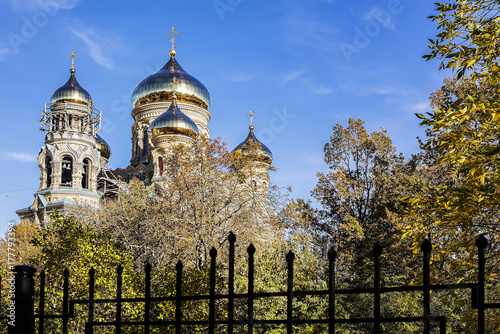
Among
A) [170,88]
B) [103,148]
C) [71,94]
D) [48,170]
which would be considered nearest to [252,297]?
[48,170]

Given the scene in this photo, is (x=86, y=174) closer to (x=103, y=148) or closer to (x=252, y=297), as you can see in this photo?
(x=103, y=148)

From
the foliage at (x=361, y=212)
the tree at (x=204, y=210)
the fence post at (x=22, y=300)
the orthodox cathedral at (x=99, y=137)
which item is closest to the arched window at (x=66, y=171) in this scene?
the orthodox cathedral at (x=99, y=137)

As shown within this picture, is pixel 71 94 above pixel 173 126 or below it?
above

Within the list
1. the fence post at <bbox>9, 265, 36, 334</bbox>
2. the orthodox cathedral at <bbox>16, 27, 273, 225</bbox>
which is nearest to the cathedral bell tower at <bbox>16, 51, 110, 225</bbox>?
the orthodox cathedral at <bbox>16, 27, 273, 225</bbox>

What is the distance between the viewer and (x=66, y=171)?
4275cm

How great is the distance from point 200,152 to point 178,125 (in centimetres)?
1860

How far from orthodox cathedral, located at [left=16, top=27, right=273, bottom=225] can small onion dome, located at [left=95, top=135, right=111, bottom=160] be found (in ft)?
0.30

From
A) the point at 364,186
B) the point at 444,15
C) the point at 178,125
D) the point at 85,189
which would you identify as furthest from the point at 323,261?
the point at 85,189

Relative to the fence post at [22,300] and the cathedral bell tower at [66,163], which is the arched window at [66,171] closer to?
the cathedral bell tower at [66,163]

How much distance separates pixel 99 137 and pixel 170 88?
33.6 ft

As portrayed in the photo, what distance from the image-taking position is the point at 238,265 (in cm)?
1706

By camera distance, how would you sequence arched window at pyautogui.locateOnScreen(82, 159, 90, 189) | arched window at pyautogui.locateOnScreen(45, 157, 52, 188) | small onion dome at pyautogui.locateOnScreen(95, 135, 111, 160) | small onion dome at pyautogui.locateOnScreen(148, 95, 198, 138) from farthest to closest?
1. small onion dome at pyautogui.locateOnScreen(95, 135, 111, 160)
2. arched window at pyautogui.locateOnScreen(82, 159, 90, 189)
3. arched window at pyautogui.locateOnScreen(45, 157, 52, 188)
4. small onion dome at pyautogui.locateOnScreen(148, 95, 198, 138)

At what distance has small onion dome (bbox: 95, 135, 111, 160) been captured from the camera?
5159cm

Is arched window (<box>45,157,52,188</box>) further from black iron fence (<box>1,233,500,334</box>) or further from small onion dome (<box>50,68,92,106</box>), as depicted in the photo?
black iron fence (<box>1,233,500,334</box>)
